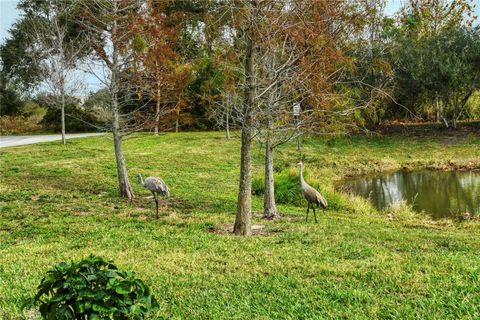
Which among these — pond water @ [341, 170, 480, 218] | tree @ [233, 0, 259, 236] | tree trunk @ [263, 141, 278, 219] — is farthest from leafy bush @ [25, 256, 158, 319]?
pond water @ [341, 170, 480, 218]

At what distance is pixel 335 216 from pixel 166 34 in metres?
6.78

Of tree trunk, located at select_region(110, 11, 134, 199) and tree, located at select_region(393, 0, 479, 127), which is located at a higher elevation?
tree, located at select_region(393, 0, 479, 127)

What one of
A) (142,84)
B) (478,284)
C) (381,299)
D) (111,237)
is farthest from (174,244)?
(142,84)

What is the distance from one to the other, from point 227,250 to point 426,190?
12.5 meters

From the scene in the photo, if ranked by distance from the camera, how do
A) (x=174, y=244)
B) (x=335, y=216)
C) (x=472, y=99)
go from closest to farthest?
(x=174, y=244) → (x=335, y=216) → (x=472, y=99)

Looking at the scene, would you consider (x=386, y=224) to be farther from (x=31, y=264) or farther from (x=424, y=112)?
(x=424, y=112)

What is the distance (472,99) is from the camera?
32500mm

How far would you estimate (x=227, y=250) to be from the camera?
7008 millimetres

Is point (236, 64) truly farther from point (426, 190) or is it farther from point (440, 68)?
point (440, 68)

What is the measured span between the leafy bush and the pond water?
12.0 meters

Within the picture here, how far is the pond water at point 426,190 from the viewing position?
47.0 feet

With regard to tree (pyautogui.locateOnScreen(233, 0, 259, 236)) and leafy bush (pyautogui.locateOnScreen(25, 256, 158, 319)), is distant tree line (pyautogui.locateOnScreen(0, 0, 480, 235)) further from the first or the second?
leafy bush (pyautogui.locateOnScreen(25, 256, 158, 319))

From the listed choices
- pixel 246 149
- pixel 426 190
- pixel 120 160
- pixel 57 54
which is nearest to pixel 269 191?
pixel 246 149

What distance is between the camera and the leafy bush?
9.44 ft
